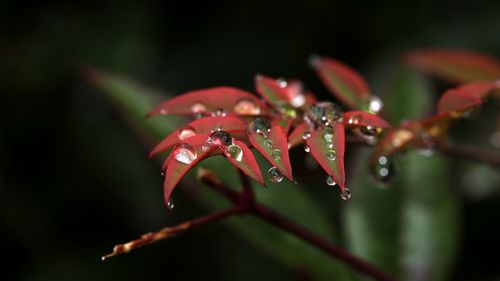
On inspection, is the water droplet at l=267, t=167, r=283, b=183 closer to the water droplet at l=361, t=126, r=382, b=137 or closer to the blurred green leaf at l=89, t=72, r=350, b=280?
the water droplet at l=361, t=126, r=382, b=137

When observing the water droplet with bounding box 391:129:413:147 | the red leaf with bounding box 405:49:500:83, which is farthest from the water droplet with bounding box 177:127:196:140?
the red leaf with bounding box 405:49:500:83

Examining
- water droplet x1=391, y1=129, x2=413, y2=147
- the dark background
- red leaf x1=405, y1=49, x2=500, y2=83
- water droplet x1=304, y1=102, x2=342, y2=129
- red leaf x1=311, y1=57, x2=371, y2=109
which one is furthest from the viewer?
the dark background

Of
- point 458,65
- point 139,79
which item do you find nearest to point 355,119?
point 458,65

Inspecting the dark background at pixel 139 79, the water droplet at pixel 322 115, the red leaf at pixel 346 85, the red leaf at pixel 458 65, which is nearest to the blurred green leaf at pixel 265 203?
the red leaf at pixel 346 85

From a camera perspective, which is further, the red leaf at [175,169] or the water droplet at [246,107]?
the water droplet at [246,107]

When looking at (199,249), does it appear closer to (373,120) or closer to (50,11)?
(50,11)

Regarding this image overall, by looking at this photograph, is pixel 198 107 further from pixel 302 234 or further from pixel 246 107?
pixel 302 234

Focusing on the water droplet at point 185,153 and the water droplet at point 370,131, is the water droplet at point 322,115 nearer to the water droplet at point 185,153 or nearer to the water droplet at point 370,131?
the water droplet at point 370,131

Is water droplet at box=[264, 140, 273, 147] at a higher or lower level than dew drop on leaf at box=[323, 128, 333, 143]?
higher
